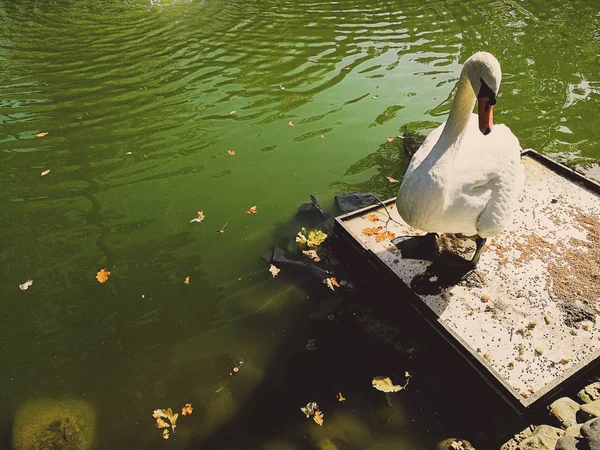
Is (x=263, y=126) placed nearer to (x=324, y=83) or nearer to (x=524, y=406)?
(x=324, y=83)

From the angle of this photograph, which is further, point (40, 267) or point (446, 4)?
point (446, 4)

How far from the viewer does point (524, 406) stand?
10.4 ft

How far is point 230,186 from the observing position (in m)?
6.13

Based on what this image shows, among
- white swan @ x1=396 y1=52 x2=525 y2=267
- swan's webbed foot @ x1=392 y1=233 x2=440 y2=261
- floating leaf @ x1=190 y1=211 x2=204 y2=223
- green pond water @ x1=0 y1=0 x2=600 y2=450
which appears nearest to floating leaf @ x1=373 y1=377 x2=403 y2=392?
green pond water @ x1=0 y1=0 x2=600 y2=450

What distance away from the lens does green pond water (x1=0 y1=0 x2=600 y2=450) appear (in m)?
3.75

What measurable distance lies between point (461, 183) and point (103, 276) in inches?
156

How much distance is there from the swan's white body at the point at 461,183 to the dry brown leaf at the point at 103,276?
3.42m

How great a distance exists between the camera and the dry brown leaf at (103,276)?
4835 millimetres

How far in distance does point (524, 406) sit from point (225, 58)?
8.96 m

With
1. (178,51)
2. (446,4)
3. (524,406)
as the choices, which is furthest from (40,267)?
(446,4)

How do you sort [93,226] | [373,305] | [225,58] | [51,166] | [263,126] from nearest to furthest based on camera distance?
[373,305], [93,226], [51,166], [263,126], [225,58]

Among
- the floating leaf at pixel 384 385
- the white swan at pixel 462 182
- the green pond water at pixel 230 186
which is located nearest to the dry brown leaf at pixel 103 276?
the green pond water at pixel 230 186

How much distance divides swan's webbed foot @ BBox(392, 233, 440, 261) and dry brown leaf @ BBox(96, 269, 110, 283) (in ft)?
10.8

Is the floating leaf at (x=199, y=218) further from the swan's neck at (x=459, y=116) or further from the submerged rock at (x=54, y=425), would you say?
the swan's neck at (x=459, y=116)
